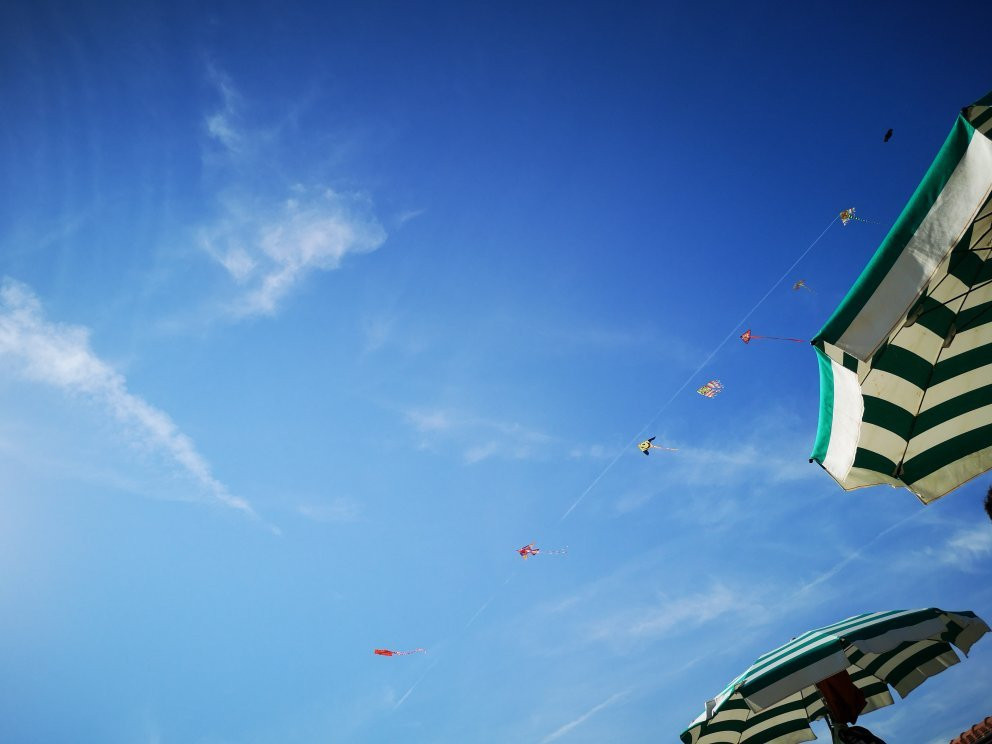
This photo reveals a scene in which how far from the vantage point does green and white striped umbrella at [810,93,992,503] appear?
8.41 ft

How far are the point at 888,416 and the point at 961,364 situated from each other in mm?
683

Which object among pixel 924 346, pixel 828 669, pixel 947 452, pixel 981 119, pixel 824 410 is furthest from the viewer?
pixel 828 669

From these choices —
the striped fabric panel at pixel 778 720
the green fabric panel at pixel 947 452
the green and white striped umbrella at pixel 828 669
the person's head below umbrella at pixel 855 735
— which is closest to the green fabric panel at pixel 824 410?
the green fabric panel at pixel 947 452

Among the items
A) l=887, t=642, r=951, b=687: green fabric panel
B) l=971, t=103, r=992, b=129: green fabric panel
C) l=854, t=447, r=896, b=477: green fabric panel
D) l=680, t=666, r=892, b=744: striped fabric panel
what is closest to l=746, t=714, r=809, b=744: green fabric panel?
l=680, t=666, r=892, b=744: striped fabric panel

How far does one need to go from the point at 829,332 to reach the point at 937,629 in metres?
3.64

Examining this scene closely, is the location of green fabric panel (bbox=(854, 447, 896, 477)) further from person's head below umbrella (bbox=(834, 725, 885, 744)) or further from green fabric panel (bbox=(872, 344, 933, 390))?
person's head below umbrella (bbox=(834, 725, 885, 744))

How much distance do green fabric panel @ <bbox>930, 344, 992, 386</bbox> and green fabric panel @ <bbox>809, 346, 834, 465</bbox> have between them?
75 centimetres

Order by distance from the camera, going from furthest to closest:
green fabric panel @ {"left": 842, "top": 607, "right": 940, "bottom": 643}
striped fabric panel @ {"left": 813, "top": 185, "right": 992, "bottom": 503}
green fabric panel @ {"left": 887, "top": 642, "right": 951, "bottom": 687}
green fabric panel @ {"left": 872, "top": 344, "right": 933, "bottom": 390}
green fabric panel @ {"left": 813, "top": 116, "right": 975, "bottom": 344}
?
1. green fabric panel @ {"left": 887, "top": 642, "right": 951, "bottom": 687}
2. green fabric panel @ {"left": 842, "top": 607, "right": 940, "bottom": 643}
3. green fabric panel @ {"left": 872, "top": 344, "right": 933, "bottom": 390}
4. striped fabric panel @ {"left": 813, "top": 185, "right": 992, "bottom": 503}
5. green fabric panel @ {"left": 813, "top": 116, "right": 975, "bottom": 344}

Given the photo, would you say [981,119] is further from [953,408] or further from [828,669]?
[828,669]

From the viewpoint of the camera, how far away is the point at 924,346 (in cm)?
357

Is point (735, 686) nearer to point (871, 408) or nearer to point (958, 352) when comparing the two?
point (871, 408)

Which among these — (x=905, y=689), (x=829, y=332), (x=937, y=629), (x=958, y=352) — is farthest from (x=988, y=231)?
(x=905, y=689)

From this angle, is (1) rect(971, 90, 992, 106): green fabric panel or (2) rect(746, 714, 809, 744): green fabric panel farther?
(2) rect(746, 714, 809, 744): green fabric panel

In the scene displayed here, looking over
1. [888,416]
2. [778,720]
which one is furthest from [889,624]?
[778,720]
